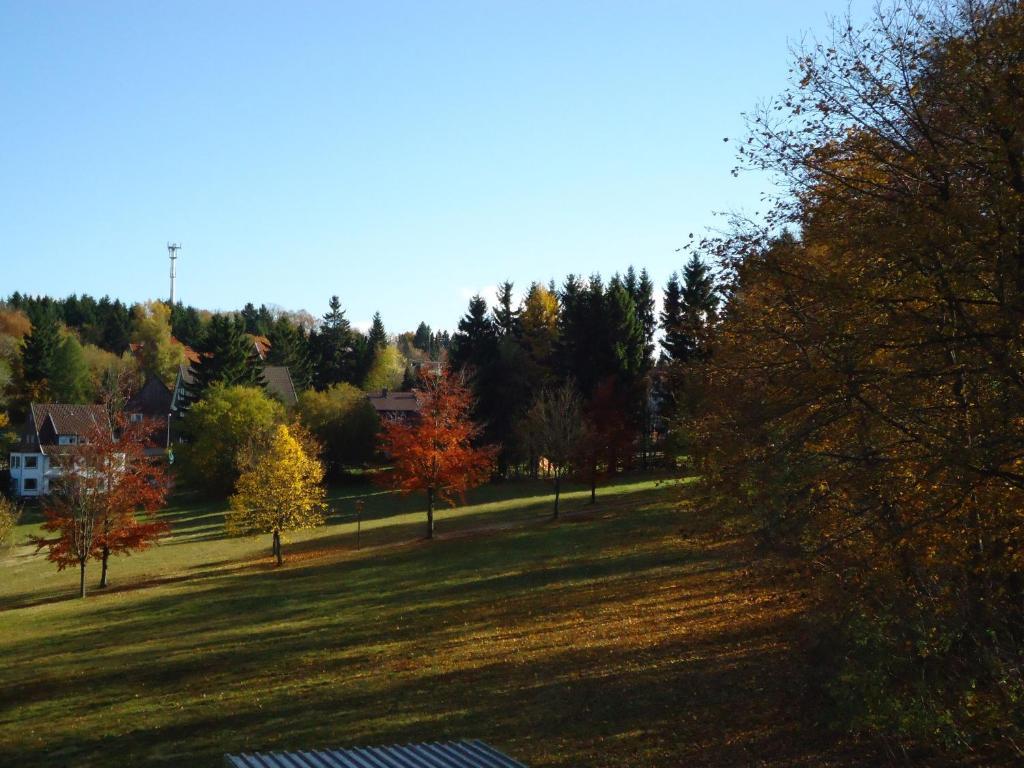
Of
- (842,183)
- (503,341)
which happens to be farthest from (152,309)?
(842,183)

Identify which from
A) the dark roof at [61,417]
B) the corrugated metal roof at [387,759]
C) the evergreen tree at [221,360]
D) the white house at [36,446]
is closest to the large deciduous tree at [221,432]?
the evergreen tree at [221,360]

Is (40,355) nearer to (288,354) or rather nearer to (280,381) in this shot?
(280,381)

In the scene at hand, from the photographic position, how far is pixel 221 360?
81062mm

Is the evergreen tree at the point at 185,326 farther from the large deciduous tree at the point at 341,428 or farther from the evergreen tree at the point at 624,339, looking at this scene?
the evergreen tree at the point at 624,339

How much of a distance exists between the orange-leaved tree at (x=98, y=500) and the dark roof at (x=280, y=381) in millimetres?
45114

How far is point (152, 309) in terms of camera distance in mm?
133750

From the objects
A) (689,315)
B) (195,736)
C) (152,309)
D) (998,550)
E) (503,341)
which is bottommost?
(195,736)

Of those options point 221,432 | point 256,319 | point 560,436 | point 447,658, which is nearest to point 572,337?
point 560,436

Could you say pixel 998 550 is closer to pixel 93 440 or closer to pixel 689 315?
pixel 689 315

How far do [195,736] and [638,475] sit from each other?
45.5 meters

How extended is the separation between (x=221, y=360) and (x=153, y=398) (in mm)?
22793

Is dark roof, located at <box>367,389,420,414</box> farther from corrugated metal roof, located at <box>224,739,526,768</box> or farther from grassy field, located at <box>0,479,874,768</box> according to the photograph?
corrugated metal roof, located at <box>224,739,526,768</box>

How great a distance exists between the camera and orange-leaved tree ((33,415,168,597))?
3872 centimetres

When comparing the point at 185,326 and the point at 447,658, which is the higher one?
the point at 185,326
